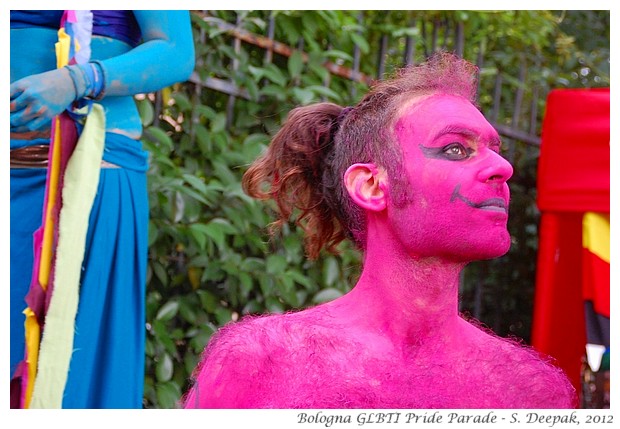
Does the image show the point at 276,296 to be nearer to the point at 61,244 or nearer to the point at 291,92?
the point at 291,92

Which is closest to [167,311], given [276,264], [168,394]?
[168,394]

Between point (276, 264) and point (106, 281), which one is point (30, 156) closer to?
point (106, 281)

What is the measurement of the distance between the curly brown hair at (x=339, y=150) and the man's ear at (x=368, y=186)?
0.02m

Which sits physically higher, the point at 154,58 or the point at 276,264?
the point at 154,58

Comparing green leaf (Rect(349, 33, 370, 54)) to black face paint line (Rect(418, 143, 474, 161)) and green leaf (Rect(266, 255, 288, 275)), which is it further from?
black face paint line (Rect(418, 143, 474, 161))

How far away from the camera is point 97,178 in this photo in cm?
203

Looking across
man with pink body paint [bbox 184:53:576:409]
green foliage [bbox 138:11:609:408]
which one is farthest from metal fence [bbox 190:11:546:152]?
man with pink body paint [bbox 184:53:576:409]

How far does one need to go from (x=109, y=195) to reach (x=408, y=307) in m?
0.84

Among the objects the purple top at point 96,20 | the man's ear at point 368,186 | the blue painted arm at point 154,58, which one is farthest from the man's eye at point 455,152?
the purple top at point 96,20

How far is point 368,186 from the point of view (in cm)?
166

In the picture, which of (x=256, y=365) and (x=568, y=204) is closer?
(x=256, y=365)

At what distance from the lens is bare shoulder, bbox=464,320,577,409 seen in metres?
1.59

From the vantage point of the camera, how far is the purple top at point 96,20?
2.13 meters
